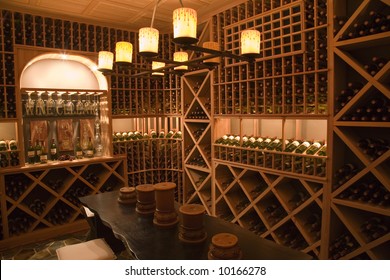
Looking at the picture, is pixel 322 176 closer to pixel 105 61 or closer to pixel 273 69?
pixel 273 69

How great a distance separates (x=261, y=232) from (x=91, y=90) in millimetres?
2792

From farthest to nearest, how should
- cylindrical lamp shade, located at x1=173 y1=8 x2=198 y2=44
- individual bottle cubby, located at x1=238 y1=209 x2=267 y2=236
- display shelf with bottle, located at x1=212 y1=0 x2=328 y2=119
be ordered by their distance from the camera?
individual bottle cubby, located at x1=238 y1=209 x2=267 y2=236
display shelf with bottle, located at x1=212 y1=0 x2=328 y2=119
cylindrical lamp shade, located at x1=173 y1=8 x2=198 y2=44

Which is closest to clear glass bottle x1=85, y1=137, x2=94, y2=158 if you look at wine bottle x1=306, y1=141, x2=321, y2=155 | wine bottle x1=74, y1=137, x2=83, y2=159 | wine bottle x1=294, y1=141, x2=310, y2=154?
wine bottle x1=74, y1=137, x2=83, y2=159

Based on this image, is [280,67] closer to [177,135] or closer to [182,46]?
[182,46]

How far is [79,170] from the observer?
369 centimetres

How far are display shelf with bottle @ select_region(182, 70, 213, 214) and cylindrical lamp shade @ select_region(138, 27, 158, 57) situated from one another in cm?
194

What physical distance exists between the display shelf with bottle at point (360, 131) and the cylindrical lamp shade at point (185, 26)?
1.50 metres

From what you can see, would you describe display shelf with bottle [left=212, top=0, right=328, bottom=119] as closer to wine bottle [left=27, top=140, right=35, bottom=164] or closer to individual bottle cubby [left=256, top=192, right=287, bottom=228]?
individual bottle cubby [left=256, top=192, right=287, bottom=228]

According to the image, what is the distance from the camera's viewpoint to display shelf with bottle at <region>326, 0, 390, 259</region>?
213 cm

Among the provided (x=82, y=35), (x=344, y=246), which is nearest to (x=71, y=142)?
(x=82, y=35)

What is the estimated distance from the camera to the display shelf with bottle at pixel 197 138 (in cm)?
372

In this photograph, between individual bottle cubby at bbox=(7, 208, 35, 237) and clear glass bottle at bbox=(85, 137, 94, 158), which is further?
clear glass bottle at bbox=(85, 137, 94, 158)

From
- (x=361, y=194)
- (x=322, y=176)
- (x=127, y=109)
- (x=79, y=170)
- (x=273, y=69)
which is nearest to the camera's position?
(x=361, y=194)

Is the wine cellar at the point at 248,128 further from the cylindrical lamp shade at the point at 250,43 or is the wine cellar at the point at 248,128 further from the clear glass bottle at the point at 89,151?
the cylindrical lamp shade at the point at 250,43
